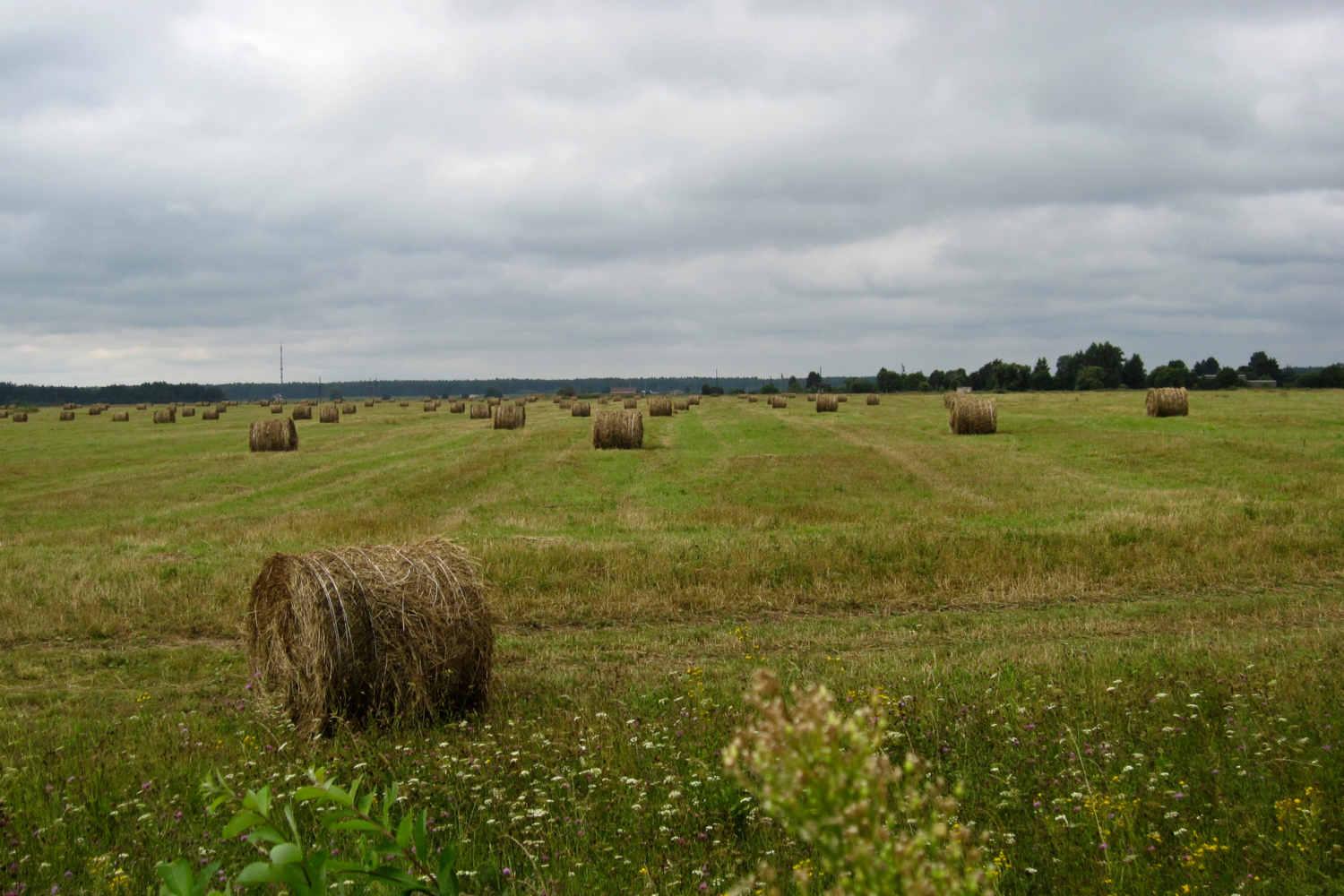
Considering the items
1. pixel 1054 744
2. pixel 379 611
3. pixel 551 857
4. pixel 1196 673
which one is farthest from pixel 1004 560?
pixel 551 857

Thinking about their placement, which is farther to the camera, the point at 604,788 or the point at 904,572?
the point at 904,572

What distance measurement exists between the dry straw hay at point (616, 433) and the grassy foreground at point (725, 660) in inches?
361

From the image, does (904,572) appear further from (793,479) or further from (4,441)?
(4,441)

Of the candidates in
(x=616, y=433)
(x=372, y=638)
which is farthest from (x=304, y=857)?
(x=616, y=433)

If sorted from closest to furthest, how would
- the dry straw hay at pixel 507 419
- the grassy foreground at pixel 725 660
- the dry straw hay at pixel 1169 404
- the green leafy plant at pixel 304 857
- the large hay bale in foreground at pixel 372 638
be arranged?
1. the green leafy plant at pixel 304 857
2. the grassy foreground at pixel 725 660
3. the large hay bale in foreground at pixel 372 638
4. the dry straw hay at pixel 1169 404
5. the dry straw hay at pixel 507 419

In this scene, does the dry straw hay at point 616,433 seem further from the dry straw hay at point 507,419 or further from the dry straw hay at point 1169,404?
the dry straw hay at point 1169,404

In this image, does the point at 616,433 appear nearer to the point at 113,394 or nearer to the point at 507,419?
the point at 507,419

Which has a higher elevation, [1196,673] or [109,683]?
[1196,673]

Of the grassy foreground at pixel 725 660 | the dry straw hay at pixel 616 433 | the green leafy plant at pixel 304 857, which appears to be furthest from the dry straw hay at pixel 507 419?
the green leafy plant at pixel 304 857

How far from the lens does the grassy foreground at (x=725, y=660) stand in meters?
5.33

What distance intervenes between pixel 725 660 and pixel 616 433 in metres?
27.7

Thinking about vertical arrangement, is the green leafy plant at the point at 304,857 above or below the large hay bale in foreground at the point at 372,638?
above

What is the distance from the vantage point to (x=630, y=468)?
99.9 feet

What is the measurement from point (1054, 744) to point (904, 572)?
791 cm
